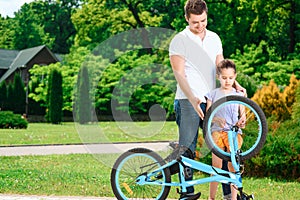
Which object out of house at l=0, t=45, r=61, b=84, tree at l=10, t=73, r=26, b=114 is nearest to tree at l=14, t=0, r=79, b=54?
house at l=0, t=45, r=61, b=84

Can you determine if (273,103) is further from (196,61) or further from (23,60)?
(23,60)

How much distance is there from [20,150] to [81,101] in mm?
13607

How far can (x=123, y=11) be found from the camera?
36906mm

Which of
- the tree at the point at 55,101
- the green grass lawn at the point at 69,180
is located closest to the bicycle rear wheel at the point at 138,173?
the green grass lawn at the point at 69,180

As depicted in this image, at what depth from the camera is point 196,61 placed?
4801 mm

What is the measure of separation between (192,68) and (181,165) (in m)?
0.81

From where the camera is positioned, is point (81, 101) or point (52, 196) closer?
point (52, 196)

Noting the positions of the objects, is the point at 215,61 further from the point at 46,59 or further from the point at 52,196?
the point at 46,59

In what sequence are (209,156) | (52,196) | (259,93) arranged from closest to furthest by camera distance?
1. (52,196)
2. (209,156)
3. (259,93)

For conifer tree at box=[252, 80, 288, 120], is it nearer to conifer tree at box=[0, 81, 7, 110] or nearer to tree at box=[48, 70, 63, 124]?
tree at box=[48, 70, 63, 124]

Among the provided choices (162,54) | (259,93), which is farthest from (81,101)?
(259,93)

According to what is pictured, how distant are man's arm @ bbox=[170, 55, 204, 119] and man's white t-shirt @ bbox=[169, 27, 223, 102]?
0.16 ft

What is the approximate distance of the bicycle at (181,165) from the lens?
464 centimetres

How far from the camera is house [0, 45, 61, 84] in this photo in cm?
4662
